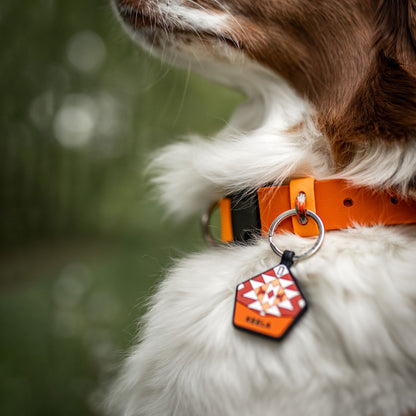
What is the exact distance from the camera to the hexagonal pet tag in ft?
3.04

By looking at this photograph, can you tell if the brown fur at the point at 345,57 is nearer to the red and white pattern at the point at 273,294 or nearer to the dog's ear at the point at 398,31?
the dog's ear at the point at 398,31

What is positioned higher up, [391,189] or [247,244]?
[391,189]

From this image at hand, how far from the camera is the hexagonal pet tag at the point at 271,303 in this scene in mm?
927

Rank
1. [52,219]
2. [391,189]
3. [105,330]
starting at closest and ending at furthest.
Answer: [391,189] → [105,330] → [52,219]

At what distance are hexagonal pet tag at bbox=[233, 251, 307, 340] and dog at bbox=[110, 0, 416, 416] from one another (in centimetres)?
1

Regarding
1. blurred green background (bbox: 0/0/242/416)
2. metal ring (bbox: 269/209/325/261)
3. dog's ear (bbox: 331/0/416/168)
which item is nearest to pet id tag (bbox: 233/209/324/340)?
metal ring (bbox: 269/209/325/261)

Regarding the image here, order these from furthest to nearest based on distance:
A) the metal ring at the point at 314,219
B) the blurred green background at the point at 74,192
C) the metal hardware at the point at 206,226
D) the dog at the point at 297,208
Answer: the blurred green background at the point at 74,192
the metal hardware at the point at 206,226
the metal ring at the point at 314,219
the dog at the point at 297,208

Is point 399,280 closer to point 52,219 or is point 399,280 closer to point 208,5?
point 208,5

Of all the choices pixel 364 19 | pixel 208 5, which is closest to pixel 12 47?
pixel 208 5

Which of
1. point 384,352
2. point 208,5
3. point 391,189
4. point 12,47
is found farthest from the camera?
point 12,47

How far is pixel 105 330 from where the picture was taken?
327 cm

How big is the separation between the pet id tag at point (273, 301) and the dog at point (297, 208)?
1 cm

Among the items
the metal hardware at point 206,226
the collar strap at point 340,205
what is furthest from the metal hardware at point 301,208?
the metal hardware at point 206,226

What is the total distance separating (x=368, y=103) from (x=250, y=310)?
67 cm
